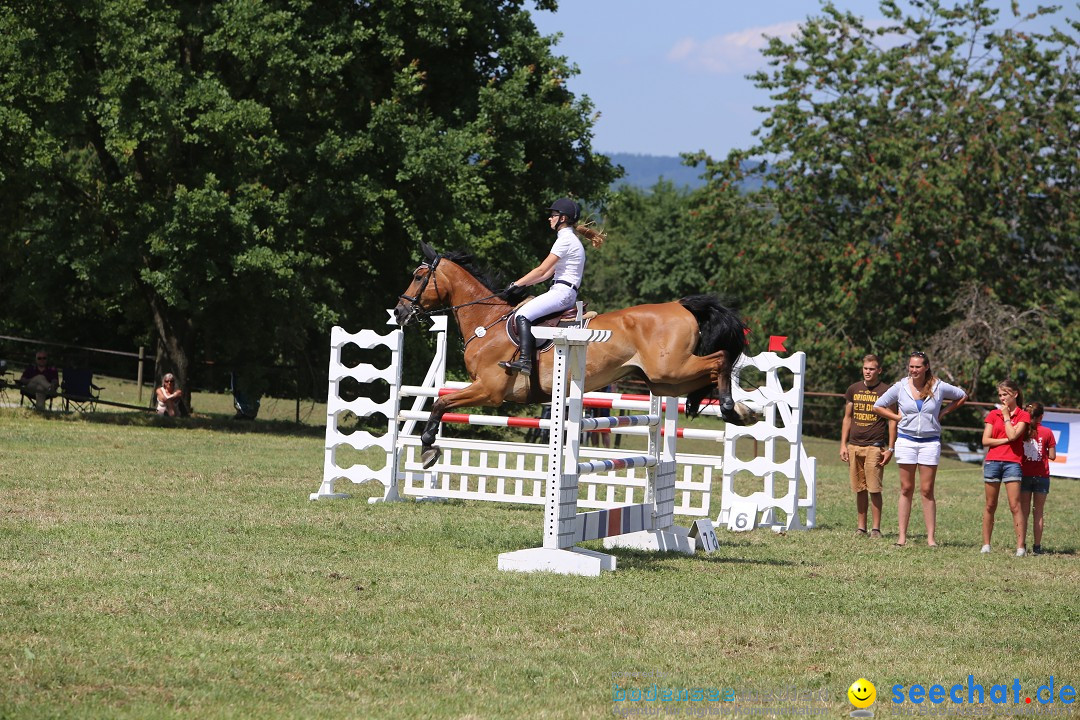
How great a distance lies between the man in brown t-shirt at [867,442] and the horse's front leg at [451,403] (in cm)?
442

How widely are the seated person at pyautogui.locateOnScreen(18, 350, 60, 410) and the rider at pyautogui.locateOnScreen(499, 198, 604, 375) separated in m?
16.8

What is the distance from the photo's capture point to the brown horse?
9602 mm

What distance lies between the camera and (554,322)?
985 cm

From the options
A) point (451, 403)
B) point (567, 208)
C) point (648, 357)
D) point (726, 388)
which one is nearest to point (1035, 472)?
point (726, 388)

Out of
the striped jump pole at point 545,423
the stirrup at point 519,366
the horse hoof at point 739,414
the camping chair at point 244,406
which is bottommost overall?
the camping chair at point 244,406

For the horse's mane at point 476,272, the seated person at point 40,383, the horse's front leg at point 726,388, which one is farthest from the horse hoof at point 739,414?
the seated person at point 40,383

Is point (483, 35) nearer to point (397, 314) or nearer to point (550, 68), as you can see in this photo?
point (550, 68)

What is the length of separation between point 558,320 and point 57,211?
16.6 metres

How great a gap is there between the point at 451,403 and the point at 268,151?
14076 mm

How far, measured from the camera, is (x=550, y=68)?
2644 cm

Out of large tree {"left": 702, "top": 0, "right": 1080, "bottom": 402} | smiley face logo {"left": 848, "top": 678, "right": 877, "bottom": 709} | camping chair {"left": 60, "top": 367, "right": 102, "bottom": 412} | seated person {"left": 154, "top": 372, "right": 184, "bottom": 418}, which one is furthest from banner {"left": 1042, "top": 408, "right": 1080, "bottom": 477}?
smiley face logo {"left": 848, "top": 678, "right": 877, "bottom": 709}

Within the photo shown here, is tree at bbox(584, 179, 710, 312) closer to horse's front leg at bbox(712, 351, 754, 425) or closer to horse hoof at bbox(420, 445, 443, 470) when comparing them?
horse hoof at bbox(420, 445, 443, 470)

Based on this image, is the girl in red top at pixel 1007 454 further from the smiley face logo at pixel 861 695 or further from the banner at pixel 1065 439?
the banner at pixel 1065 439

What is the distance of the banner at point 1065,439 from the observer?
76.0 ft
